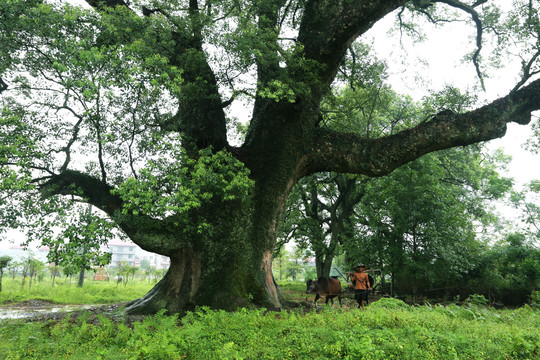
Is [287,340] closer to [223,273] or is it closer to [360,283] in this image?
[223,273]

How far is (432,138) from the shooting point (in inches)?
380

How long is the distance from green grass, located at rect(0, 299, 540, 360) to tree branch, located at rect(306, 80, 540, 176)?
4.80 meters

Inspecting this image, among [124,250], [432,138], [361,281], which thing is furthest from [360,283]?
[124,250]

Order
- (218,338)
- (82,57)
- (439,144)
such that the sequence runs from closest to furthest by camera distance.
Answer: (218,338) < (82,57) < (439,144)

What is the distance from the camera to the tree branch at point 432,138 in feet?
31.6

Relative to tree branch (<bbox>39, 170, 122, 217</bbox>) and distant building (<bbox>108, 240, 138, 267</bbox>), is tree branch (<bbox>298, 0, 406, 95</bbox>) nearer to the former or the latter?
tree branch (<bbox>39, 170, 122, 217</bbox>)

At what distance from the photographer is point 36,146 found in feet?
22.2

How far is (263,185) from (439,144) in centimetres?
542

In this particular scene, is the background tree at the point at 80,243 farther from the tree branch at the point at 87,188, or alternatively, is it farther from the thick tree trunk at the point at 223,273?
the thick tree trunk at the point at 223,273

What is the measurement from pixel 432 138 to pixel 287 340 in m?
7.51

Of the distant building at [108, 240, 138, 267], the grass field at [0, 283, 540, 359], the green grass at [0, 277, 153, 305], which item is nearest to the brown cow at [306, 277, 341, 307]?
the grass field at [0, 283, 540, 359]

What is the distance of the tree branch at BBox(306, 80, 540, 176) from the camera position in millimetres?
9617

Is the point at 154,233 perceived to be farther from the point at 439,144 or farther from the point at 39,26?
the point at 439,144

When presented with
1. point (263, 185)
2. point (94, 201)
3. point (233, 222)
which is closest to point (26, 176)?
point (94, 201)
